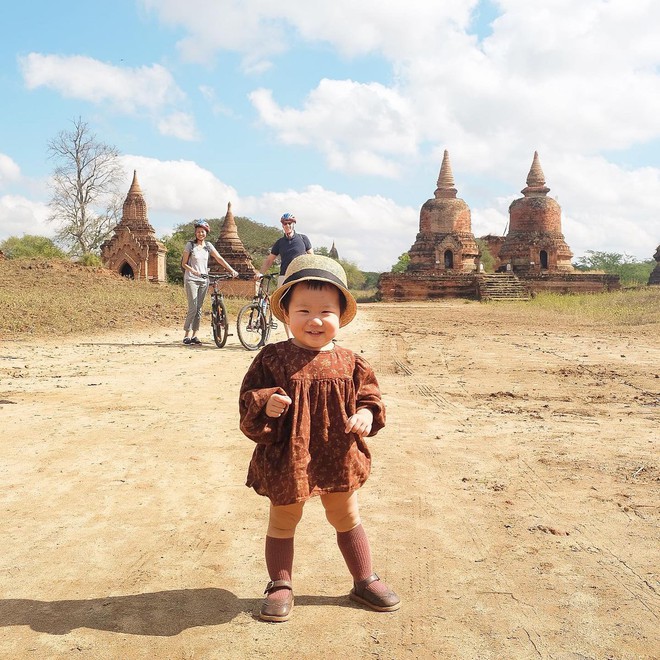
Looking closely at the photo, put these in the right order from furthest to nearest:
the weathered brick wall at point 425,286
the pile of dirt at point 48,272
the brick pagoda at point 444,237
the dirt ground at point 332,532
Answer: the brick pagoda at point 444,237 → the weathered brick wall at point 425,286 → the pile of dirt at point 48,272 → the dirt ground at point 332,532

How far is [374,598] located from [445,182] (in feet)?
137

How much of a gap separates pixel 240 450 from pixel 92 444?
957 millimetres

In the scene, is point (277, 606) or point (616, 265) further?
point (616, 265)

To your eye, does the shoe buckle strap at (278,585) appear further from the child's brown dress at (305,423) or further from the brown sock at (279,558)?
the child's brown dress at (305,423)

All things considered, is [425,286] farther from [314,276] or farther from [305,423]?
[305,423]

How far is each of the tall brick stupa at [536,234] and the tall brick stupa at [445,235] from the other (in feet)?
8.46

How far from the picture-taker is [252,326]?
32.9 ft

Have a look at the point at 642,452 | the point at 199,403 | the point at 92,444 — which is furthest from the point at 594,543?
the point at 199,403

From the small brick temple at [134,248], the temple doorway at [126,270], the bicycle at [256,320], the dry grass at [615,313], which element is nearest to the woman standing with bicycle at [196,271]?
the bicycle at [256,320]

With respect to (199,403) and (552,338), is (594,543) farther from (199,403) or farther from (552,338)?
(552,338)

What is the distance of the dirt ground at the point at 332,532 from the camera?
2.25m

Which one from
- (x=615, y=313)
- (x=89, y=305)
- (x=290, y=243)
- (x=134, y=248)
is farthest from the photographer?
(x=134, y=248)

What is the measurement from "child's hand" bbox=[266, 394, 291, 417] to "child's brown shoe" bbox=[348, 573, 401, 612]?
71cm

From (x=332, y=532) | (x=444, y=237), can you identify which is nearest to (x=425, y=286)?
(x=444, y=237)
